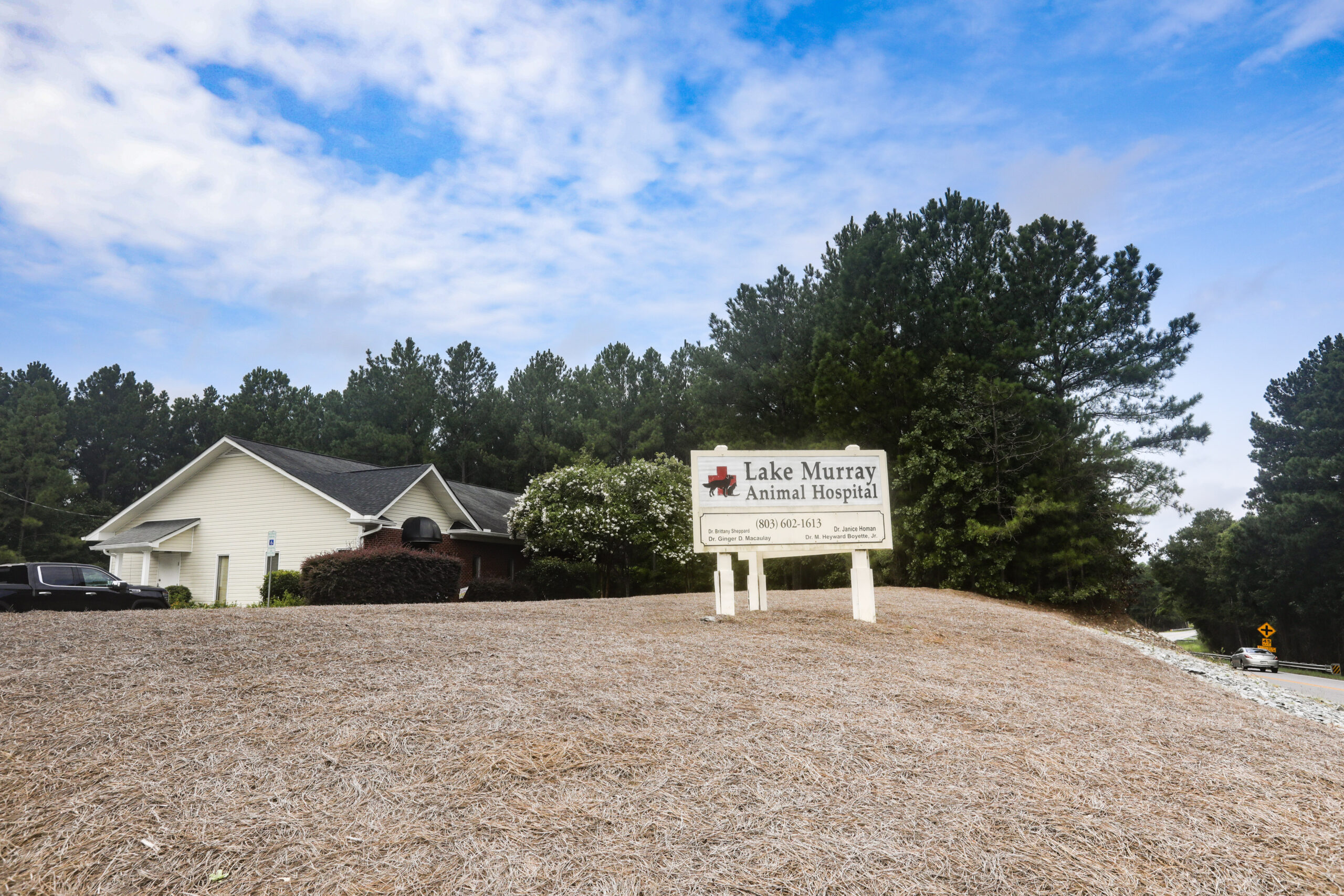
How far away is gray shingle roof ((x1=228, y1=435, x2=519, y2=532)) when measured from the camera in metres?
21.5

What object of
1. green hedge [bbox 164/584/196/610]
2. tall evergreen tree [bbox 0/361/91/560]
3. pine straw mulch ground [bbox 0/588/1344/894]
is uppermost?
tall evergreen tree [bbox 0/361/91/560]

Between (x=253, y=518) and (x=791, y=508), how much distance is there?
17197 millimetres

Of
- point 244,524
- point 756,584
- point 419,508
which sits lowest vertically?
point 756,584

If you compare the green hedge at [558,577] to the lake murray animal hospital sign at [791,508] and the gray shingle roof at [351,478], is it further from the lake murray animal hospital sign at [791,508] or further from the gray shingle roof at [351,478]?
the lake murray animal hospital sign at [791,508]

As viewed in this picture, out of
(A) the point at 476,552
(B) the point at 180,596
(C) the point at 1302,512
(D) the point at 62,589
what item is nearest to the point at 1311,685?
(C) the point at 1302,512

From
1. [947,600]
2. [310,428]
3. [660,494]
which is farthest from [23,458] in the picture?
[947,600]

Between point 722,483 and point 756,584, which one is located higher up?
point 722,483

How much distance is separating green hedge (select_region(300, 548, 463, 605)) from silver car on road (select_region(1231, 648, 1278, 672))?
28180 millimetres

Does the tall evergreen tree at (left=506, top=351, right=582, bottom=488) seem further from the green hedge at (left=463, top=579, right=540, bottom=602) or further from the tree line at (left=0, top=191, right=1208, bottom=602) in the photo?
the green hedge at (left=463, top=579, right=540, bottom=602)

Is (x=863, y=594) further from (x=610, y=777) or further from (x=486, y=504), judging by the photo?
(x=486, y=504)

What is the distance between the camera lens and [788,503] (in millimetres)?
10922

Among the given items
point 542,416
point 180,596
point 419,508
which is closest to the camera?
point 180,596

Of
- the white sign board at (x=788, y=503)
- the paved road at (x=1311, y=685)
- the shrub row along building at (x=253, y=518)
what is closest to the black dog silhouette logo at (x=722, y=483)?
the white sign board at (x=788, y=503)

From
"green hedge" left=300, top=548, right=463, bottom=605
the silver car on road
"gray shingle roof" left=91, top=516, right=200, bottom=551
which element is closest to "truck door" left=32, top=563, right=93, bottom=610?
"green hedge" left=300, top=548, right=463, bottom=605
